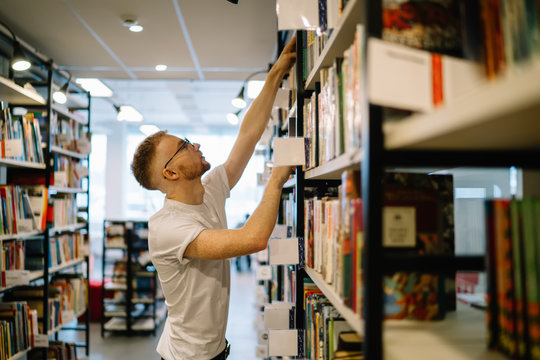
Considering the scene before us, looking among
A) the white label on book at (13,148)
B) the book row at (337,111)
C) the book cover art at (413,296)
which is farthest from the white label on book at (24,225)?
the book cover art at (413,296)

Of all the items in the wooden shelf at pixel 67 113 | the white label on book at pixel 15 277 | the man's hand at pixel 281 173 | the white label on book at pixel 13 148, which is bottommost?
the white label on book at pixel 15 277

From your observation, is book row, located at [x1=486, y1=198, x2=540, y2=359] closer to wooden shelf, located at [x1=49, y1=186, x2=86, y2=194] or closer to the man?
the man

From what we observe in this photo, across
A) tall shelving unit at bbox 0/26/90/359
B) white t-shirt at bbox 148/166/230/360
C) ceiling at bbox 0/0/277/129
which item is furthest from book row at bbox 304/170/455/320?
tall shelving unit at bbox 0/26/90/359

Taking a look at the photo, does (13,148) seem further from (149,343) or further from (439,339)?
(439,339)

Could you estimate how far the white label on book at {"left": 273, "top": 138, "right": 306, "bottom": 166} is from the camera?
143 centimetres

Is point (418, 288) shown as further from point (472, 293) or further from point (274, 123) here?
point (274, 123)

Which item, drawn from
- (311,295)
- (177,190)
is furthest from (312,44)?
(311,295)

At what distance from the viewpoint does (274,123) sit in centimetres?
299

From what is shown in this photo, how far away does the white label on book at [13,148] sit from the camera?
270cm

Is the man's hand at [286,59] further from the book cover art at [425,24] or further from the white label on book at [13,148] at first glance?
the white label on book at [13,148]

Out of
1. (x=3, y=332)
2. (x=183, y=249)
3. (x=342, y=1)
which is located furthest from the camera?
(x=3, y=332)

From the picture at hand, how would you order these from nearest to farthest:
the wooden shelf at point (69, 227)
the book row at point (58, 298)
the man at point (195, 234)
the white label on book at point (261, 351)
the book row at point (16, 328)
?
the man at point (195, 234), the white label on book at point (261, 351), the book row at point (16, 328), the book row at point (58, 298), the wooden shelf at point (69, 227)

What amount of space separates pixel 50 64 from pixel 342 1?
3883mm

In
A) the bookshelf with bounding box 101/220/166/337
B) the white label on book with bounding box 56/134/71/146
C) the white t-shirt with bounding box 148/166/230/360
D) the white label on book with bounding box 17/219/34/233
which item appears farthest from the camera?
the bookshelf with bounding box 101/220/166/337
